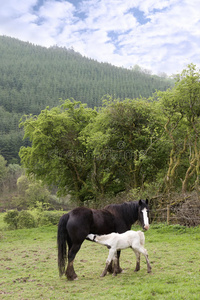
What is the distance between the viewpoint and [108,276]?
677 centimetres

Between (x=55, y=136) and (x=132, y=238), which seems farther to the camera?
(x=55, y=136)

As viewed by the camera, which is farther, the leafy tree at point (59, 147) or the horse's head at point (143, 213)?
the leafy tree at point (59, 147)

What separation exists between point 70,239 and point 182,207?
842 cm

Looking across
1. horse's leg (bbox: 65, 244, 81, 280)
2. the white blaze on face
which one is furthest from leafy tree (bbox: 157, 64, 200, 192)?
horse's leg (bbox: 65, 244, 81, 280)

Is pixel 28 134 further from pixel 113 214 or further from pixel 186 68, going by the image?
pixel 113 214

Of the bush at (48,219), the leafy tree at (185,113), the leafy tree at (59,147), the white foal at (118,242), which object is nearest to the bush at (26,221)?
the bush at (48,219)

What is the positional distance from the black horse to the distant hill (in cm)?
7841

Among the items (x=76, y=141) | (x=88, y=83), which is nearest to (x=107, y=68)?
(x=88, y=83)

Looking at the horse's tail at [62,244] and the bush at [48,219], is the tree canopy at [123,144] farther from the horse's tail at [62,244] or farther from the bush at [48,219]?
the horse's tail at [62,244]

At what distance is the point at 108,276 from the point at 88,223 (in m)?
1.43

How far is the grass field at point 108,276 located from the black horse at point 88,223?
63 cm

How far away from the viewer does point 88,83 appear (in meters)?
132

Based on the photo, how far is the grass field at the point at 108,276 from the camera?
5242mm

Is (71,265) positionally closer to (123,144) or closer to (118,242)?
(118,242)
